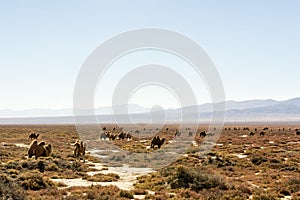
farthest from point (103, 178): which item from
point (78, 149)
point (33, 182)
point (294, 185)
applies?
point (78, 149)

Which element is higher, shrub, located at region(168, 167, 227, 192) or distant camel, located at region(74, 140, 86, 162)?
distant camel, located at region(74, 140, 86, 162)

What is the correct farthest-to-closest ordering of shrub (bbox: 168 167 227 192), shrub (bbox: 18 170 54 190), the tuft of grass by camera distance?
the tuft of grass
shrub (bbox: 168 167 227 192)
shrub (bbox: 18 170 54 190)

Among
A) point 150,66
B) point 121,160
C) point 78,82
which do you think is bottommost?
point 121,160

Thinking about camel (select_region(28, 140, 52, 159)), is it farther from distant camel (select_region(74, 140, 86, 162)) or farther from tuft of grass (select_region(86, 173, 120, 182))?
tuft of grass (select_region(86, 173, 120, 182))

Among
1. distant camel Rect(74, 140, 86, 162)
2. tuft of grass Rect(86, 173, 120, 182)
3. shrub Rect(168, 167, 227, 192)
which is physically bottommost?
tuft of grass Rect(86, 173, 120, 182)

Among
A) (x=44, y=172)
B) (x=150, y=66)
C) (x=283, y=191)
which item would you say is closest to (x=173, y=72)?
(x=150, y=66)

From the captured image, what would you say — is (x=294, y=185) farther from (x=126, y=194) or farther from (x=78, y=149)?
(x=78, y=149)

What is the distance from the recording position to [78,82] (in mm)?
20172

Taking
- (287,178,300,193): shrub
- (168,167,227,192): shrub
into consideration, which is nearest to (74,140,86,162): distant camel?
(168,167,227,192): shrub

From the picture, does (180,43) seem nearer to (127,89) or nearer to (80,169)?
(127,89)

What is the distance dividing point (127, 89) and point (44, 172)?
9.70 m

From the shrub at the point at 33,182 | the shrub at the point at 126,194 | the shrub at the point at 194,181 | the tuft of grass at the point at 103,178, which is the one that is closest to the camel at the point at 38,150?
the tuft of grass at the point at 103,178

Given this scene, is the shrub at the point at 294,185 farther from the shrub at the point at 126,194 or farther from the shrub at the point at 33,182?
the shrub at the point at 33,182

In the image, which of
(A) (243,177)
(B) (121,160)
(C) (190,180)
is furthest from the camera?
(B) (121,160)
